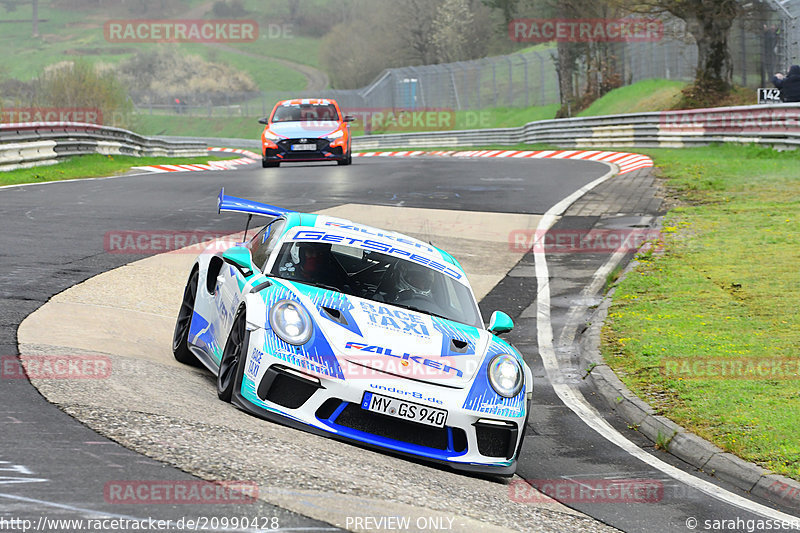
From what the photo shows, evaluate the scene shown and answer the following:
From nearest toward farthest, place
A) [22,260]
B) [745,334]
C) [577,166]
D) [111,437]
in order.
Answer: [111,437], [745,334], [22,260], [577,166]

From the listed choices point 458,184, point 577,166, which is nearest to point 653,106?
point 577,166

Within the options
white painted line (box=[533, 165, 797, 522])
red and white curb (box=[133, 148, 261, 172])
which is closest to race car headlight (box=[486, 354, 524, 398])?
white painted line (box=[533, 165, 797, 522])

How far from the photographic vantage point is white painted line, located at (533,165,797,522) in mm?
6852

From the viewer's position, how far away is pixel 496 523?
555 centimetres

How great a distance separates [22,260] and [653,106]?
126 ft

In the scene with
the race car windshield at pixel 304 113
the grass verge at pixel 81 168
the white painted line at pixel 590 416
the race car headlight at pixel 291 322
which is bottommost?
the white painted line at pixel 590 416

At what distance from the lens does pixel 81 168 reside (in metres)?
27.8

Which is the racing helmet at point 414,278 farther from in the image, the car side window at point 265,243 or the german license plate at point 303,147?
the german license plate at point 303,147

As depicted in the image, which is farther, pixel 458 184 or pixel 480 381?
pixel 458 184

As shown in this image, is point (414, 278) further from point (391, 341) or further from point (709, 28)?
point (709, 28)

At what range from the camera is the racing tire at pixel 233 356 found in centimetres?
676

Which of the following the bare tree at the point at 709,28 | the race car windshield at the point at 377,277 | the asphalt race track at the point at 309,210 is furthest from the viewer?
the bare tree at the point at 709,28

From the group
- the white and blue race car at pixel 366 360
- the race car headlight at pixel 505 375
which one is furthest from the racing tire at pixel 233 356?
the race car headlight at pixel 505 375

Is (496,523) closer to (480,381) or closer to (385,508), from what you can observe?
(385,508)
